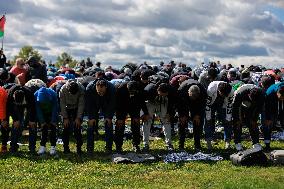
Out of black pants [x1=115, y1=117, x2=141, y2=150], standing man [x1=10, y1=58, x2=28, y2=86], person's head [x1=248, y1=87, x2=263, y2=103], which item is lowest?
black pants [x1=115, y1=117, x2=141, y2=150]

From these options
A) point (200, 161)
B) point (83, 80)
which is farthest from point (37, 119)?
point (200, 161)

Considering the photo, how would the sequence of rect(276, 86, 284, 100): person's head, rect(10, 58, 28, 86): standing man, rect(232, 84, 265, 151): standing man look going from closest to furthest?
1. rect(232, 84, 265, 151): standing man
2. rect(276, 86, 284, 100): person's head
3. rect(10, 58, 28, 86): standing man

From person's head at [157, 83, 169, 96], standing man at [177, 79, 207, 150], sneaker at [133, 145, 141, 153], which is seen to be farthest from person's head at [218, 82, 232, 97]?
sneaker at [133, 145, 141, 153]

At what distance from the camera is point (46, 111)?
15984 mm

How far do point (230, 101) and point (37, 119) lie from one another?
250 inches

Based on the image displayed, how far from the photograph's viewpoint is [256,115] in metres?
16.5

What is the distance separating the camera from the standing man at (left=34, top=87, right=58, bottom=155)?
51.7 ft

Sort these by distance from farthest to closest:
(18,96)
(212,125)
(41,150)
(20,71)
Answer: (20,71) → (212,125) → (41,150) → (18,96)

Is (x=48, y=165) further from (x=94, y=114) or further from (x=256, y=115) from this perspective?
(x=256, y=115)

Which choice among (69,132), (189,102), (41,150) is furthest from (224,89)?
(41,150)

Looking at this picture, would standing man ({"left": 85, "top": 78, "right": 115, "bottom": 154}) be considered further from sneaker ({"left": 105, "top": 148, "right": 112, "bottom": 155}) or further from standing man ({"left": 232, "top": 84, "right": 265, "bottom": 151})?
standing man ({"left": 232, "top": 84, "right": 265, "bottom": 151})

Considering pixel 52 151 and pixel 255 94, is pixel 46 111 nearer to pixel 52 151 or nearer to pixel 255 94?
pixel 52 151

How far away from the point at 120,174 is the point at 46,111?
369 cm

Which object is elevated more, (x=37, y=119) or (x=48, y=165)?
(x=37, y=119)
